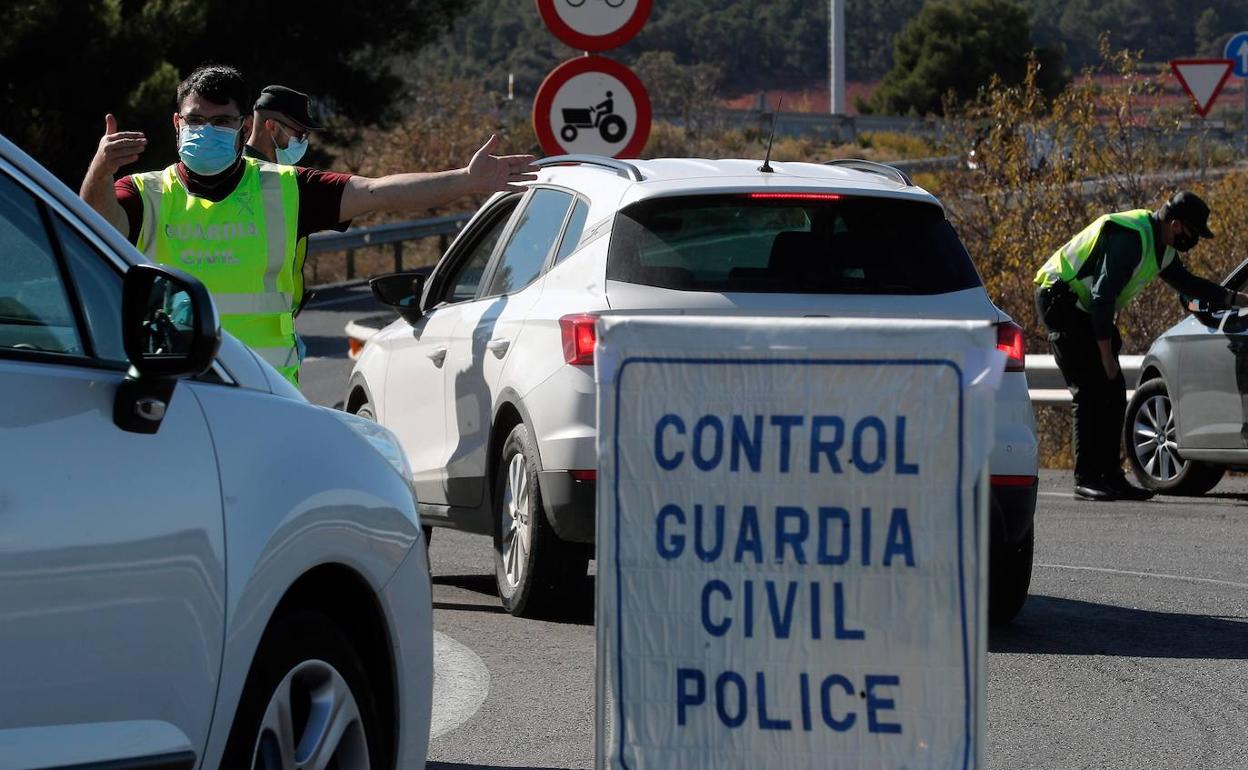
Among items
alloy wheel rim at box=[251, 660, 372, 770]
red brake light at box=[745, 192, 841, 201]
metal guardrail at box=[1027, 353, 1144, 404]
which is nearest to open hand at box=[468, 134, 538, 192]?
red brake light at box=[745, 192, 841, 201]

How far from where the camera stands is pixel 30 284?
148 inches

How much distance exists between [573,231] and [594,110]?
15.0ft

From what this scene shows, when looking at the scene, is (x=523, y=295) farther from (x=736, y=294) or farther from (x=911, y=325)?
(x=911, y=325)

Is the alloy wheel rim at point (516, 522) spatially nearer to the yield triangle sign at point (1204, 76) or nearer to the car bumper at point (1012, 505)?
the car bumper at point (1012, 505)

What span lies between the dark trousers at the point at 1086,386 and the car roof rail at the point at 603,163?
5066 mm

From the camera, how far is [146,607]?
11.8 ft

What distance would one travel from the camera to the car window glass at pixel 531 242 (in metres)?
7.94

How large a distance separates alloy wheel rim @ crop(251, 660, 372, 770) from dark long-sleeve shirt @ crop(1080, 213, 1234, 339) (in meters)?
8.64

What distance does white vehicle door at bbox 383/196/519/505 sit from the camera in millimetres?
8617

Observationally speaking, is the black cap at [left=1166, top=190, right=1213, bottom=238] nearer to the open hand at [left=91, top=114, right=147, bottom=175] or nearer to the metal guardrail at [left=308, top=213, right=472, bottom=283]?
the open hand at [left=91, top=114, right=147, bottom=175]

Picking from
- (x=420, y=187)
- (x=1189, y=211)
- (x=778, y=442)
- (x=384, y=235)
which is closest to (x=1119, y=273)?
(x=1189, y=211)

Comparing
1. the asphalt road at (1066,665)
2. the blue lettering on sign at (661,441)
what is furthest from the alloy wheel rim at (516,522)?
the blue lettering on sign at (661,441)

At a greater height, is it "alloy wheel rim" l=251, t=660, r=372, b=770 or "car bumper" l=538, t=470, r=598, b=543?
"alloy wheel rim" l=251, t=660, r=372, b=770

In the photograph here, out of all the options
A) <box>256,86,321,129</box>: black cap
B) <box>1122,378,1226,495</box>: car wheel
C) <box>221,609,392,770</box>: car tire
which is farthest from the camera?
<box>1122,378,1226,495</box>: car wheel
